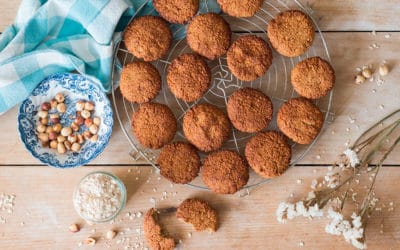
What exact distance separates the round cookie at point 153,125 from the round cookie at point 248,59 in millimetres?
285

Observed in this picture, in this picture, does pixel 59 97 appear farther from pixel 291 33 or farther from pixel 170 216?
pixel 291 33

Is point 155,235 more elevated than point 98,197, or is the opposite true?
point 98,197

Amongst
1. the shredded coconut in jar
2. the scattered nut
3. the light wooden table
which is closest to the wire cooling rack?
the light wooden table

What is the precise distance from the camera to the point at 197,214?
5.58 feet

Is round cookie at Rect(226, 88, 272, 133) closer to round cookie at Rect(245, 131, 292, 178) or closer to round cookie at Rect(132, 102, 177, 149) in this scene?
round cookie at Rect(245, 131, 292, 178)

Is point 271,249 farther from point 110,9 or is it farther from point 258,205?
point 110,9

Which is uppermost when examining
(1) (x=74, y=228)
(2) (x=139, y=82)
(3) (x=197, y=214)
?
(2) (x=139, y=82)

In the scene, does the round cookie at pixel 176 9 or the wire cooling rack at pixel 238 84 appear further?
the wire cooling rack at pixel 238 84

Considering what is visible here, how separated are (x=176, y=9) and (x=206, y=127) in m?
0.42

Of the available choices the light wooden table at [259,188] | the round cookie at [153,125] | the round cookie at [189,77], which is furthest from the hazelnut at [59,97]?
the round cookie at [189,77]

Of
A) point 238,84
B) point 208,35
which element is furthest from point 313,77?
point 208,35

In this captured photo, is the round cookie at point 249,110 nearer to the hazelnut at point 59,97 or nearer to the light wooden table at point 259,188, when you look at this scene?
the light wooden table at point 259,188

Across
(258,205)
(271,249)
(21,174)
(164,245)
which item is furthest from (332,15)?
(21,174)

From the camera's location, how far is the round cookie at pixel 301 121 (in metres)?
1.64
